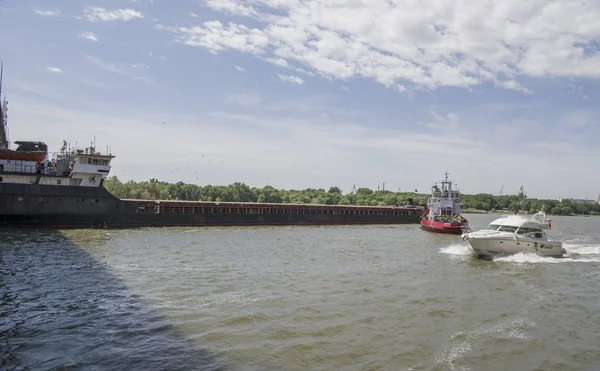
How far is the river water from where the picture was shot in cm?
1066

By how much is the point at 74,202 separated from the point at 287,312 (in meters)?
36.3

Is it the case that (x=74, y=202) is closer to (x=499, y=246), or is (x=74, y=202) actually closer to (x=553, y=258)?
(x=499, y=246)

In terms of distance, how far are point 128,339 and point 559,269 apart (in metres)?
25.4

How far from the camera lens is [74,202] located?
42750 mm

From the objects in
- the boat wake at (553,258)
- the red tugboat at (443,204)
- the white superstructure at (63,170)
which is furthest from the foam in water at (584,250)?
the white superstructure at (63,170)

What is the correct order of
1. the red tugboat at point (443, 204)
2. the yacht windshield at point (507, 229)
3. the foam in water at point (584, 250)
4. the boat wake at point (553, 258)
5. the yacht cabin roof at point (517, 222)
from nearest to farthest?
the boat wake at point (553, 258) < the yacht cabin roof at point (517, 222) < the yacht windshield at point (507, 229) < the foam in water at point (584, 250) < the red tugboat at point (443, 204)

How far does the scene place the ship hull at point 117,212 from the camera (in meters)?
39.9

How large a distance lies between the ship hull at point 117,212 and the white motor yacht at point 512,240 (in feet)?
110

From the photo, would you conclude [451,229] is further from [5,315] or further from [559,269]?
[5,315]

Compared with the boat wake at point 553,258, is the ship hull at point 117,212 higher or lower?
higher

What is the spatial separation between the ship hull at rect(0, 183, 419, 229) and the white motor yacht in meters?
33.4

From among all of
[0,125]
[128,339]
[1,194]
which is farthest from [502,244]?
[0,125]

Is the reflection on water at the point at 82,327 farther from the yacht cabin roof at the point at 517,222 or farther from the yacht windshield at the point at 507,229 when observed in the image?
the yacht cabin roof at the point at 517,222

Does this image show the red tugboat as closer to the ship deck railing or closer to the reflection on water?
the ship deck railing
